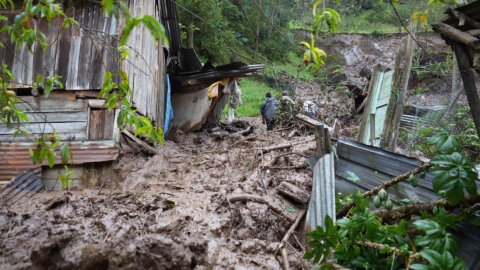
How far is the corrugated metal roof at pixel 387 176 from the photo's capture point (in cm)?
226

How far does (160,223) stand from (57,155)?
2930 mm

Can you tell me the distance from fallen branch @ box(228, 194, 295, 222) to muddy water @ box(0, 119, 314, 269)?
2.5 inches

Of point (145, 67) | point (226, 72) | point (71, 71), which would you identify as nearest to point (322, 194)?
point (71, 71)

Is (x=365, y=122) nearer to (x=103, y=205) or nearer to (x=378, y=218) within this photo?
(x=378, y=218)

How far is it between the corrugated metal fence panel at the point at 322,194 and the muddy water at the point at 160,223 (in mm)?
347

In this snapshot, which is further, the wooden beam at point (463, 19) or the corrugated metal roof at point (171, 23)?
the corrugated metal roof at point (171, 23)

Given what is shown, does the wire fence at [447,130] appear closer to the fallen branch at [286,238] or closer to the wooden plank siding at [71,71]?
the fallen branch at [286,238]

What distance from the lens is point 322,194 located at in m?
3.55

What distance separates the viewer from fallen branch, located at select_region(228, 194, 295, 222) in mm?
3662

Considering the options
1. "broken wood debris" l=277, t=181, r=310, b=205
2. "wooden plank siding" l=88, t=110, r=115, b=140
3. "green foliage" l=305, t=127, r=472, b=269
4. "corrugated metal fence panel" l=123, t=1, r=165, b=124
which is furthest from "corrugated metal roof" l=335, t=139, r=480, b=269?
"wooden plank siding" l=88, t=110, r=115, b=140

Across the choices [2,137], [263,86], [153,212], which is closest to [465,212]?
[153,212]

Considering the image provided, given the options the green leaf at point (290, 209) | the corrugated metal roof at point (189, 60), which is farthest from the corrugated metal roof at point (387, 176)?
the corrugated metal roof at point (189, 60)

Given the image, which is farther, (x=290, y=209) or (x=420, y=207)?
(x=290, y=209)

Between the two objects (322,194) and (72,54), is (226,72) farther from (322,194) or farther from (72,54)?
(322,194)
